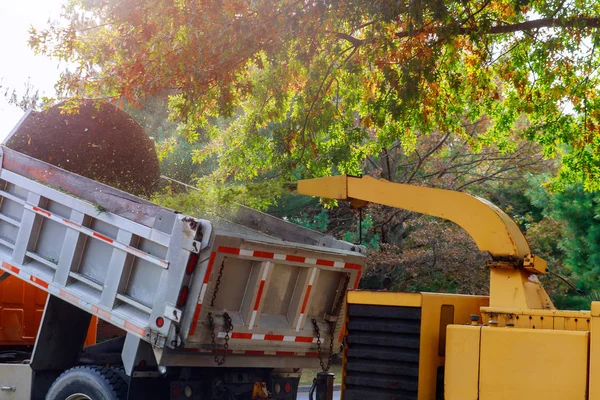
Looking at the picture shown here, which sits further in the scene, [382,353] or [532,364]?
[382,353]

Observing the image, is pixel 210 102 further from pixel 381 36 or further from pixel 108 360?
pixel 108 360

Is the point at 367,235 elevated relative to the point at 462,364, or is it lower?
elevated

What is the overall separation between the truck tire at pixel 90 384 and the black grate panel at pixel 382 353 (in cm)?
225

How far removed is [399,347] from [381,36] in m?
5.66

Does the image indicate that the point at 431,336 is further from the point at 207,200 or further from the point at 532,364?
the point at 207,200

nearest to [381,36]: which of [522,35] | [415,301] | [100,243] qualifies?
[522,35]

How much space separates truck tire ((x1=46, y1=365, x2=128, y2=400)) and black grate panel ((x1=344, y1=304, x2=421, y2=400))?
2.25m

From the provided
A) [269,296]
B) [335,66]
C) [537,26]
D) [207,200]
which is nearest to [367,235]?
[335,66]

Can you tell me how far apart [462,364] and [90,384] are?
3.42m

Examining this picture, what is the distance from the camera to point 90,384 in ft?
22.9

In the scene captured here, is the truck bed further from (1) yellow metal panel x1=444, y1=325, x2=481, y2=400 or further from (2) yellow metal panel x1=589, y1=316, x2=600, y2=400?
(2) yellow metal panel x1=589, y1=316, x2=600, y2=400

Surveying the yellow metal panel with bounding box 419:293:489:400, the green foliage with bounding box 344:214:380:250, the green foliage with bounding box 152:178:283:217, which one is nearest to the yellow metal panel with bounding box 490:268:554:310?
the yellow metal panel with bounding box 419:293:489:400

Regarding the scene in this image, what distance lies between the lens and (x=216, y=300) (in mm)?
6805

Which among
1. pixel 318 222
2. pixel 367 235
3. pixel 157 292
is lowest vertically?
pixel 157 292
